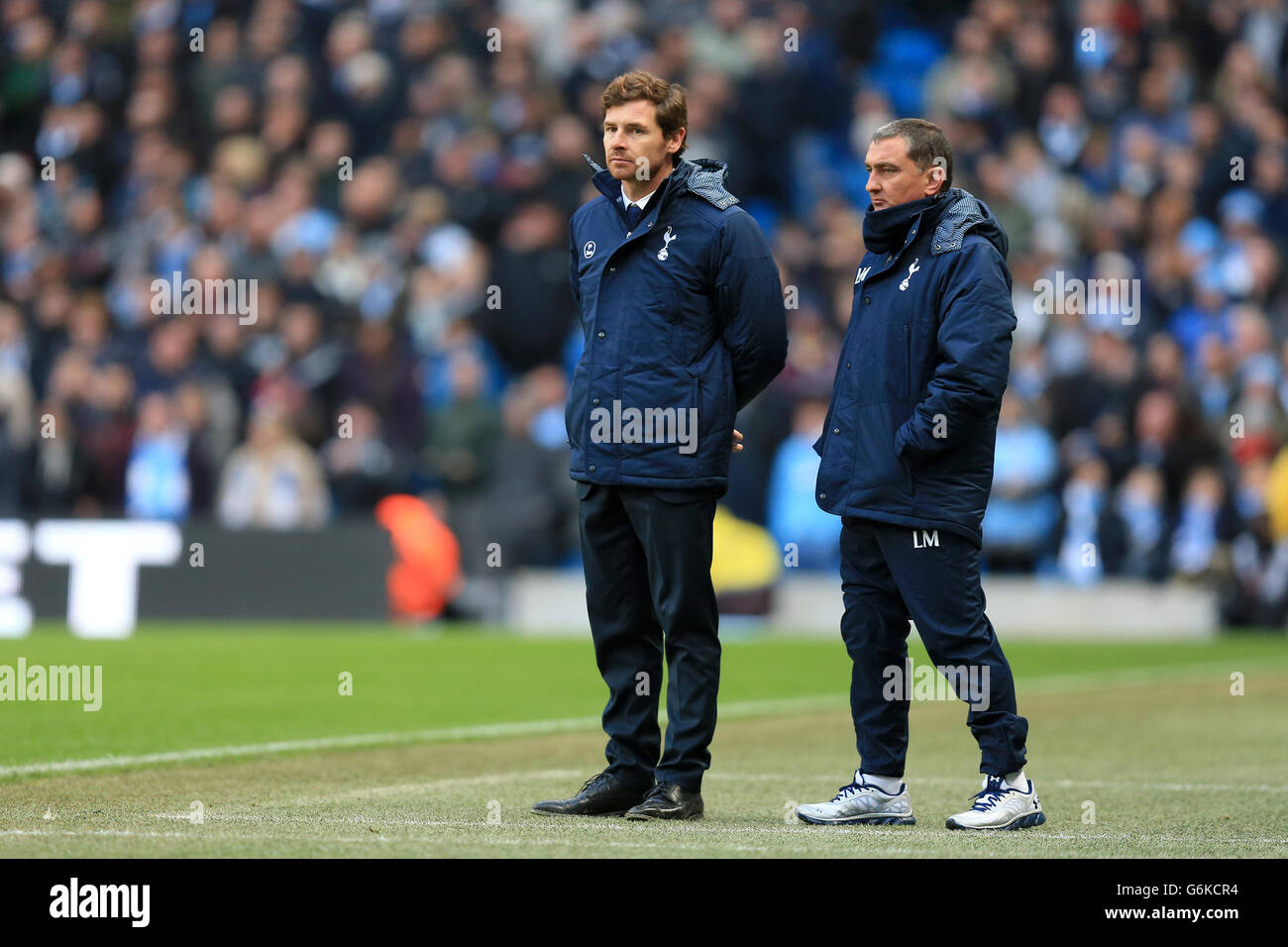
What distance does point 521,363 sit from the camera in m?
19.3

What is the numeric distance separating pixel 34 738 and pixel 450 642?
268 inches

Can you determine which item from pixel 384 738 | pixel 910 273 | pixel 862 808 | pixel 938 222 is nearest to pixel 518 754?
pixel 384 738

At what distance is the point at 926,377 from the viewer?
272 inches

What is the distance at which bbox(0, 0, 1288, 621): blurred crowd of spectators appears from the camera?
58.9 ft

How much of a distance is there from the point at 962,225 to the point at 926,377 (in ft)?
1.71

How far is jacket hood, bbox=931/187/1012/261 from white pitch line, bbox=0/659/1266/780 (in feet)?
12.4

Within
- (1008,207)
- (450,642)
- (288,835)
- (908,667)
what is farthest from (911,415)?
(1008,207)

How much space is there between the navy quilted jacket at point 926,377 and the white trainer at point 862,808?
3.02 feet

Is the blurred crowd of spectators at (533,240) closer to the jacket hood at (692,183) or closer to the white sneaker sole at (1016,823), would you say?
the jacket hood at (692,183)

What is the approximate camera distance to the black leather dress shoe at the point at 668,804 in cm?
682

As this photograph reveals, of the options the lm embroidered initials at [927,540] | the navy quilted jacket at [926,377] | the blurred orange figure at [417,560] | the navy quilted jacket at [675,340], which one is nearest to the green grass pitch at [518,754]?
the lm embroidered initials at [927,540]

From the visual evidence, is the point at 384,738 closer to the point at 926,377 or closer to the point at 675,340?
the point at 675,340

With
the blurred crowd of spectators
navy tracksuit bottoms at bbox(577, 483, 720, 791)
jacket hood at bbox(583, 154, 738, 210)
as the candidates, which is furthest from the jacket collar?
the blurred crowd of spectators

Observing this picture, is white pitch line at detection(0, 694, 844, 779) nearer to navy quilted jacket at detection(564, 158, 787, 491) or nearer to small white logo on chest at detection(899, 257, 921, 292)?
navy quilted jacket at detection(564, 158, 787, 491)
